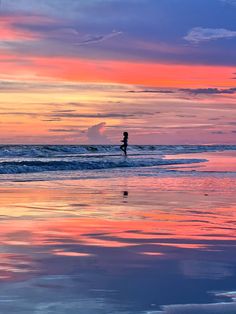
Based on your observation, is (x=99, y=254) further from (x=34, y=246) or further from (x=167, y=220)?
(x=167, y=220)

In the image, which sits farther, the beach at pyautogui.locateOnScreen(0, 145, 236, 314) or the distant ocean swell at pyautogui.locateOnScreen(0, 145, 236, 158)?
the distant ocean swell at pyautogui.locateOnScreen(0, 145, 236, 158)

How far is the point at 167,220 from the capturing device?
10.1m

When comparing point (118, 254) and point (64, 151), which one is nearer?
point (118, 254)

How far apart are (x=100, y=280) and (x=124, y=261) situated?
94cm

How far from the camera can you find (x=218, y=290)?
529cm

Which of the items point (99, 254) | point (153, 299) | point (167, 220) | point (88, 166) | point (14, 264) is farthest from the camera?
point (88, 166)

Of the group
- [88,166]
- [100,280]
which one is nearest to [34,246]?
[100,280]

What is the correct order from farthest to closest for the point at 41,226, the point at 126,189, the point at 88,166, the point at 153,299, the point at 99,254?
the point at 88,166
the point at 126,189
the point at 41,226
the point at 99,254
the point at 153,299

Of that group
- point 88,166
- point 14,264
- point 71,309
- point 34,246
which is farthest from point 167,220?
point 88,166

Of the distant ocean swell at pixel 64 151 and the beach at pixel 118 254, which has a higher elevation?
the beach at pixel 118 254

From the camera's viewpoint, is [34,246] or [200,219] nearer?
[34,246]

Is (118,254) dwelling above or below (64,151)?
above

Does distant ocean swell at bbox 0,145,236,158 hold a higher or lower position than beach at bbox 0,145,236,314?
lower

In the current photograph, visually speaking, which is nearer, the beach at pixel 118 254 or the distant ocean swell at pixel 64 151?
the beach at pixel 118 254
